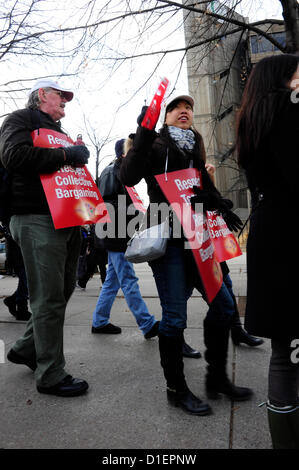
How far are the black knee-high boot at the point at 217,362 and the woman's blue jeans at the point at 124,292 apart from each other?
1194 millimetres

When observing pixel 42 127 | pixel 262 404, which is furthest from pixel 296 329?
pixel 42 127

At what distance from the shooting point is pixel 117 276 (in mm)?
3812

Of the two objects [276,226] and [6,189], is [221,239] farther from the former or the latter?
[6,189]

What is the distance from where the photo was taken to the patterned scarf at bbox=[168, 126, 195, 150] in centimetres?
240

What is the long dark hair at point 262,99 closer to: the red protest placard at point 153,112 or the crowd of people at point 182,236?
the crowd of people at point 182,236

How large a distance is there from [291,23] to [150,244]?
3948 millimetres

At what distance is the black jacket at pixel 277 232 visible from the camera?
1.47m

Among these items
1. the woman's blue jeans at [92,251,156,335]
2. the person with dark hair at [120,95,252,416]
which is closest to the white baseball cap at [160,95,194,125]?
the person with dark hair at [120,95,252,416]

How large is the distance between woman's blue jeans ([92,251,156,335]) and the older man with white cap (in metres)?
1.13

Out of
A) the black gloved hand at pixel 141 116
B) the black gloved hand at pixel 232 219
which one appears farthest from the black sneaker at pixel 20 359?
the black gloved hand at pixel 141 116

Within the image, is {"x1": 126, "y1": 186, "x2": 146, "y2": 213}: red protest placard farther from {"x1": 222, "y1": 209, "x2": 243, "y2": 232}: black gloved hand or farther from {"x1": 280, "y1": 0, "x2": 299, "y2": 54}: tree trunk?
{"x1": 280, "y1": 0, "x2": 299, "y2": 54}: tree trunk

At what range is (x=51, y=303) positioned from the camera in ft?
8.17

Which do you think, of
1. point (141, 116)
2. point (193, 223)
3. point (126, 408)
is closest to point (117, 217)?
point (193, 223)
